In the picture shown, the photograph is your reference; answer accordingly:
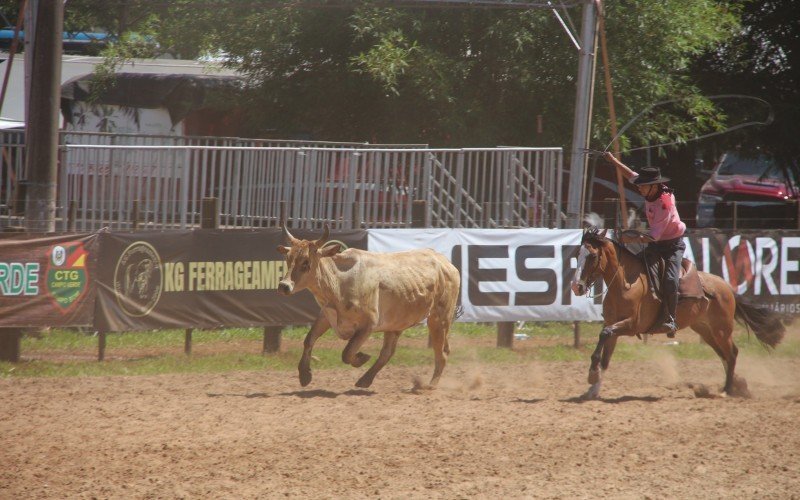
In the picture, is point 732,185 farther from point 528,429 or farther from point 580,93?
point 528,429

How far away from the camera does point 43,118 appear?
43.3 feet

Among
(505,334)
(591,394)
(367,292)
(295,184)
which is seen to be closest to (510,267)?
(505,334)

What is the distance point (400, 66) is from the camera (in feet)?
61.8

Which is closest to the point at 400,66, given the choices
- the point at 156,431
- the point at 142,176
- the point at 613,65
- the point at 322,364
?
the point at 613,65

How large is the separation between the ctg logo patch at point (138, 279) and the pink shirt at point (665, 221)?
6.09 meters

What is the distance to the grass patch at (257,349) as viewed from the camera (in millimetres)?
13172

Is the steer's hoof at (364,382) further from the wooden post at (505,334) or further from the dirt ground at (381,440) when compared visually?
the wooden post at (505,334)

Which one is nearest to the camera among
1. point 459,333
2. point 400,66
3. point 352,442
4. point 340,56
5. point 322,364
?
point 352,442

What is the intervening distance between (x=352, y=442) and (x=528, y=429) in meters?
1.66

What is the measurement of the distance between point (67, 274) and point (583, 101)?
778 centimetres

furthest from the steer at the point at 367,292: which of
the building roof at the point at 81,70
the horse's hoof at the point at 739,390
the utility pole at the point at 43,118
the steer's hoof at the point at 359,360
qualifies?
the building roof at the point at 81,70

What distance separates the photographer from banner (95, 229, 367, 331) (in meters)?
13.1

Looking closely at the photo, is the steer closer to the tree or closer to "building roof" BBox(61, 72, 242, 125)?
"building roof" BBox(61, 72, 242, 125)

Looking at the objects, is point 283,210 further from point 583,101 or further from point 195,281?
point 583,101
